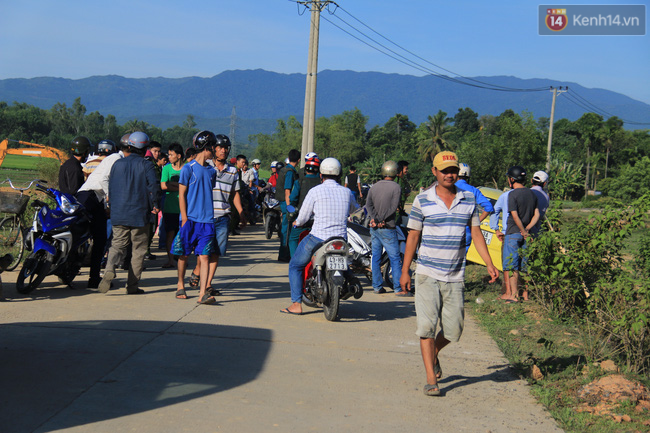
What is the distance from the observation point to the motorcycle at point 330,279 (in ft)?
26.0

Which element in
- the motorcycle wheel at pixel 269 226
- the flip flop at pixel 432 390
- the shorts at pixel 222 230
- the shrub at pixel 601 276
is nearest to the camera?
the flip flop at pixel 432 390

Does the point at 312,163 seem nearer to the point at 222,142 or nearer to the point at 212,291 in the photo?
the point at 222,142

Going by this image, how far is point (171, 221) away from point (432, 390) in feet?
22.7

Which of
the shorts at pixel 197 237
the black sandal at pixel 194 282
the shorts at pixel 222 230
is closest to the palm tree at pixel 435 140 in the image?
the black sandal at pixel 194 282

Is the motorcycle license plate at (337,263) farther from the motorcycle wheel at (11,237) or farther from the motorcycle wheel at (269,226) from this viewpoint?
the motorcycle wheel at (269,226)

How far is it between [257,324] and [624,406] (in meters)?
3.81

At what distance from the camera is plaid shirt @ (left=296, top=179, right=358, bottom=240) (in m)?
8.07

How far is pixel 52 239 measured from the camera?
27.8ft

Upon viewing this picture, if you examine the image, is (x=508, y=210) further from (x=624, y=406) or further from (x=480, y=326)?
(x=624, y=406)

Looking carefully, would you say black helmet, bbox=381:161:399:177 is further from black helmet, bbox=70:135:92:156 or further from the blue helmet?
black helmet, bbox=70:135:92:156

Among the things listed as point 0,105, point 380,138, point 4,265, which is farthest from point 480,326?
point 380,138

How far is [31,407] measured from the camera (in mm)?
4672

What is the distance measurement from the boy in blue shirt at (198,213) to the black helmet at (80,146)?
68.3 inches

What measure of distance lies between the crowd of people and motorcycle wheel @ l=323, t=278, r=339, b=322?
40 cm
